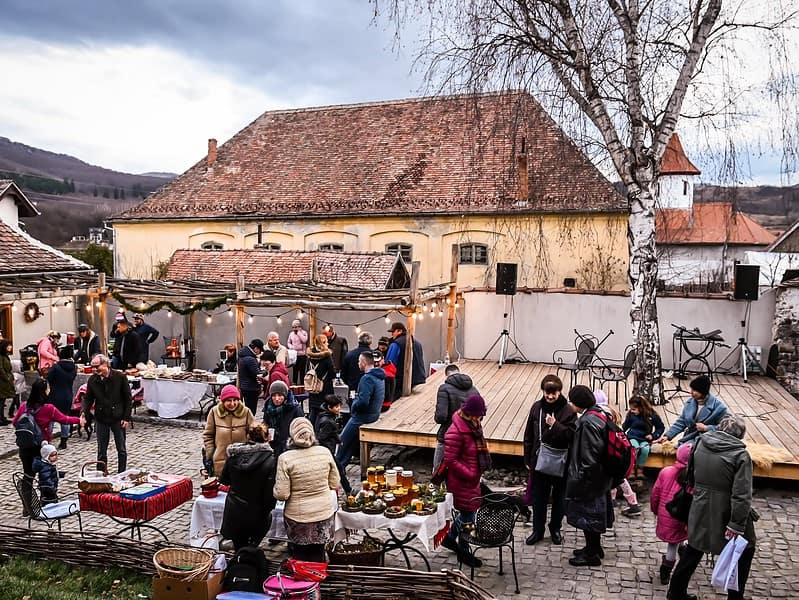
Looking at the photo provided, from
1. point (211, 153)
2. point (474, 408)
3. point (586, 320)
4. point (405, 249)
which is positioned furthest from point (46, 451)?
point (211, 153)

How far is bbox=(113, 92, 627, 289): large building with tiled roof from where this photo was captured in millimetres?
19609

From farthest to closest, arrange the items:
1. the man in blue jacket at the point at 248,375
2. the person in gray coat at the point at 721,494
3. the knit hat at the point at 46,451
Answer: the man in blue jacket at the point at 248,375 < the knit hat at the point at 46,451 < the person in gray coat at the point at 721,494

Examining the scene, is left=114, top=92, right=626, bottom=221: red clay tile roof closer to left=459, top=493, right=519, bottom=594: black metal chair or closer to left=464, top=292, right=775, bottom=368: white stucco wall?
left=464, top=292, right=775, bottom=368: white stucco wall

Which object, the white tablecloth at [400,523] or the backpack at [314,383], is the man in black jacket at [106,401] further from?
the white tablecloth at [400,523]

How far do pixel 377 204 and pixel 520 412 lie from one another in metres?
12.7

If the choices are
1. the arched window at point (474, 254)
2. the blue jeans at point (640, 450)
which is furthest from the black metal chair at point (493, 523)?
the arched window at point (474, 254)

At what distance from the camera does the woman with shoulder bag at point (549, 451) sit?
21.1 feet

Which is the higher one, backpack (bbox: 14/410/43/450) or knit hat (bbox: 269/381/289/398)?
knit hat (bbox: 269/381/289/398)

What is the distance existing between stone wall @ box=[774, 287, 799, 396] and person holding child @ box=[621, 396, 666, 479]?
634 centimetres

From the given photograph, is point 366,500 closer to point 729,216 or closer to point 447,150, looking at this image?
point 729,216

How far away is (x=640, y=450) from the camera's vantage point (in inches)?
315

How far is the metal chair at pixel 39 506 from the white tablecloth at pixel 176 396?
5.06 metres

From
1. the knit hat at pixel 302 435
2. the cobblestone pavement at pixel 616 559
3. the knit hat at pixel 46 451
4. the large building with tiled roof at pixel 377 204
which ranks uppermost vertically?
the large building with tiled roof at pixel 377 204

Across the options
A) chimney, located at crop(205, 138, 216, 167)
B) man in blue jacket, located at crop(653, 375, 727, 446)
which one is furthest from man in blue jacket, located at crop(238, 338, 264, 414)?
chimney, located at crop(205, 138, 216, 167)
